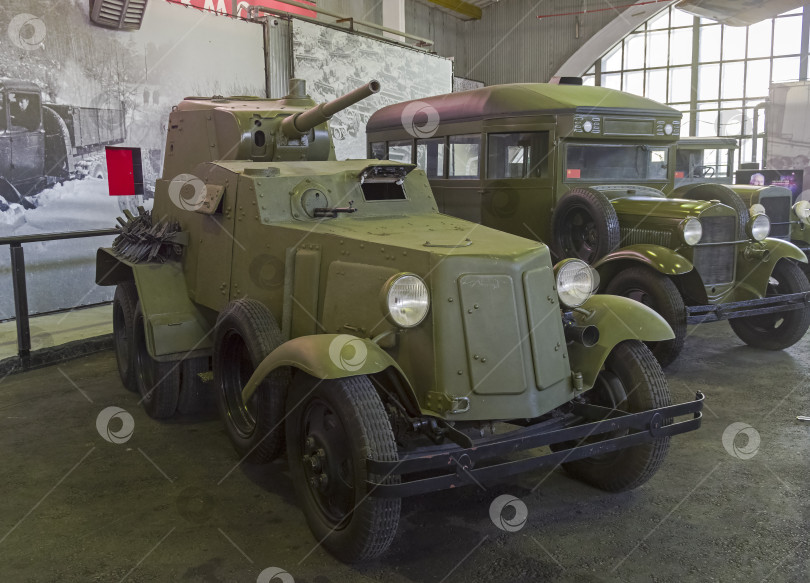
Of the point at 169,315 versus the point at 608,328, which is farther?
the point at 169,315

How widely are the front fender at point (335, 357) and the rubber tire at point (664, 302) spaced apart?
11.2ft

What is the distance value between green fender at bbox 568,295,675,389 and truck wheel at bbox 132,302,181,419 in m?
2.79

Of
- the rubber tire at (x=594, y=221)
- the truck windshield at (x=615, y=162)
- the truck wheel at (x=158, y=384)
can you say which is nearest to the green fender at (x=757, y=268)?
the rubber tire at (x=594, y=221)

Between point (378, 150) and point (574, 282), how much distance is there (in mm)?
6570

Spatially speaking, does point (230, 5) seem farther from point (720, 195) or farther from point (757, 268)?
point (757, 268)

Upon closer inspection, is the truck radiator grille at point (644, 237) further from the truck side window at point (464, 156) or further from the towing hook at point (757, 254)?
the truck side window at point (464, 156)

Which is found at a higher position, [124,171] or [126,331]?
[124,171]

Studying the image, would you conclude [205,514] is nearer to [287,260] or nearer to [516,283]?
[287,260]

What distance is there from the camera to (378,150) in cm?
994

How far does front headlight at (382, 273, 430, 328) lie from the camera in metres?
3.21

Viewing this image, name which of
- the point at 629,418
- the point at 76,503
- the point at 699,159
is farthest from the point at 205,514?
the point at 699,159

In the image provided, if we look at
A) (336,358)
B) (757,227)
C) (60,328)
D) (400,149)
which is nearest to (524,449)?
(336,358)

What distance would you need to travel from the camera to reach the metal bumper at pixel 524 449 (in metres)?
2.99

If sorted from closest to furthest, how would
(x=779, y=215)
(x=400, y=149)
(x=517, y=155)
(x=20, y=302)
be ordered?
(x=20, y=302)
(x=517, y=155)
(x=779, y=215)
(x=400, y=149)
